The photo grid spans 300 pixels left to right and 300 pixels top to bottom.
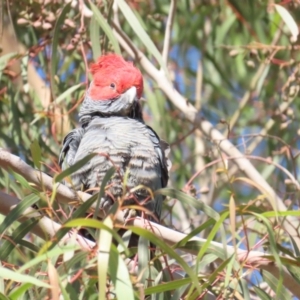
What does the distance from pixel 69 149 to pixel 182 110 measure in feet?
2.33

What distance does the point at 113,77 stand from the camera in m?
3.31

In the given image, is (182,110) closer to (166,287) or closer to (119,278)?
(166,287)

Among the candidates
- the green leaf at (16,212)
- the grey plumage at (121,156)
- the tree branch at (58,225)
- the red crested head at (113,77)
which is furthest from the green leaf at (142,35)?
the green leaf at (16,212)

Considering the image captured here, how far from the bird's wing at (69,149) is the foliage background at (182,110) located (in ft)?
0.62

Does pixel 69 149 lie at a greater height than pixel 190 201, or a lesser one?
lesser

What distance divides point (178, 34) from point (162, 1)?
20 cm

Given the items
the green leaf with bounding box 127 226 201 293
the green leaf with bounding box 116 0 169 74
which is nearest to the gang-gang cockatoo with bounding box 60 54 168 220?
the green leaf with bounding box 116 0 169 74

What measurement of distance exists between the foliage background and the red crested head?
74 mm

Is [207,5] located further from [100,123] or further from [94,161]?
[94,161]

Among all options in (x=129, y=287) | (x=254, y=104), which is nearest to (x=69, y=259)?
(x=129, y=287)

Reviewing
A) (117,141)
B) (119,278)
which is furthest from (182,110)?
(119,278)

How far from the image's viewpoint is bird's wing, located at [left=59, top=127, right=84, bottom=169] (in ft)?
9.52

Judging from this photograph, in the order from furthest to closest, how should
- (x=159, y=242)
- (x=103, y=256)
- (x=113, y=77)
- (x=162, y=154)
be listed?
(x=113, y=77)
(x=162, y=154)
(x=159, y=242)
(x=103, y=256)

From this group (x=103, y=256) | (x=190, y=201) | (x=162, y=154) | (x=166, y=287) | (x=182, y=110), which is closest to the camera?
(x=103, y=256)
